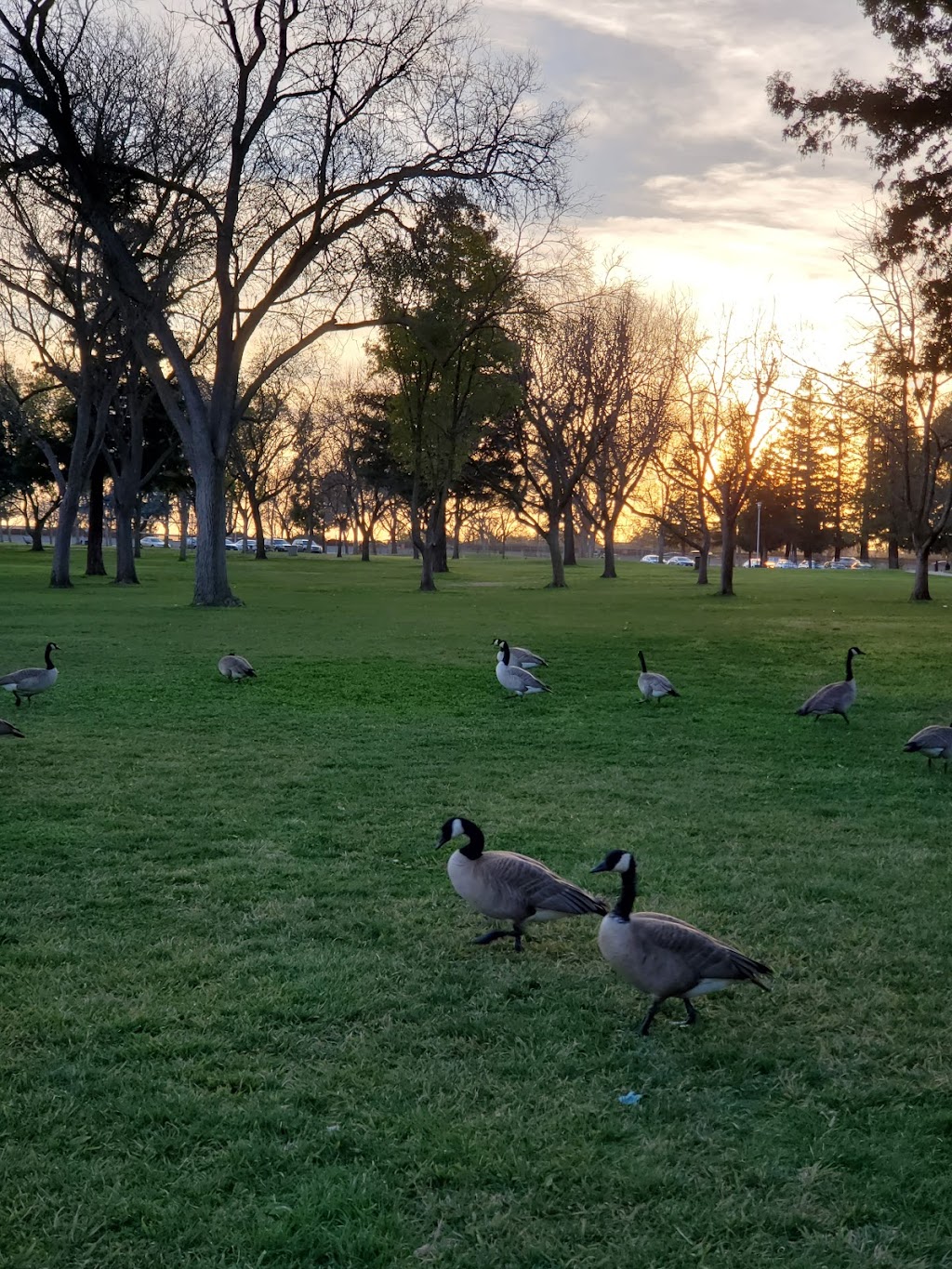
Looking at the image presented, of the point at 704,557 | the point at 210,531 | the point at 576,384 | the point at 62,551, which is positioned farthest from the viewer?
the point at 704,557

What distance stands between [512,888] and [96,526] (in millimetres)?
52360

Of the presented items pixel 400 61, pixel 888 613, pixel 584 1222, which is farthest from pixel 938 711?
pixel 400 61

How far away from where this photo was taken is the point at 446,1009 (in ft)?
17.9

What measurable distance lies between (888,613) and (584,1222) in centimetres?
3408

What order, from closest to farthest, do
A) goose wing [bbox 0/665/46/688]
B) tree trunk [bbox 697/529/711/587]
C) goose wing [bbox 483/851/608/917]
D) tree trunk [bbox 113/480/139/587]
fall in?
1. goose wing [bbox 483/851/608/917]
2. goose wing [bbox 0/665/46/688]
3. tree trunk [bbox 113/480/139/587]
4. tree trunk [bbox 697/529/711/587]

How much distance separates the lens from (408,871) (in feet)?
25.7

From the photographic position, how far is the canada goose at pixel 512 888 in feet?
19.7

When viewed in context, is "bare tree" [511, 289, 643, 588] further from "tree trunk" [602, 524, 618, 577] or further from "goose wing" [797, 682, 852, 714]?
"goose wing" [797, 682, 852, 714]

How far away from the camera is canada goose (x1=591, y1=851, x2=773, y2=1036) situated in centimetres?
507

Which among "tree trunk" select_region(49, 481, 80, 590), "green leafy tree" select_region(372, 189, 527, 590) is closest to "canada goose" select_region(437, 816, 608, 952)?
"green leafy tree" select_region(372, 189, 527, 590)

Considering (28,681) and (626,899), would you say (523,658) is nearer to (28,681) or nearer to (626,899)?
(28,681)

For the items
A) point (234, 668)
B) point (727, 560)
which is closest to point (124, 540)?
point (727, 560)

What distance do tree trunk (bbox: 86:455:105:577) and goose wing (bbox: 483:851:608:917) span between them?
49.0 m

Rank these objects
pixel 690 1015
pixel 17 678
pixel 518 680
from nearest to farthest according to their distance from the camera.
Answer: pixel 690 1015 < pixel 17 678 < pixel 518 680
